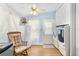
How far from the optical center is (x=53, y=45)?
215 cm

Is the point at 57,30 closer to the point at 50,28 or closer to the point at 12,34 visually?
the point at 50,28

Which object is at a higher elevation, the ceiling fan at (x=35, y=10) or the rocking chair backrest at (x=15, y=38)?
the ceiling fan at (x=35, y=10)

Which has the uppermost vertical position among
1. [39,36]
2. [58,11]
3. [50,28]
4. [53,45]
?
[58,11]

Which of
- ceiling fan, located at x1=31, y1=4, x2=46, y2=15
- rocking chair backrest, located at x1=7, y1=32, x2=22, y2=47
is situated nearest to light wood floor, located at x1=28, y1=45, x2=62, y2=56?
rocking chair backrest, located at x1=7, y1=32, x2=22, y2=47

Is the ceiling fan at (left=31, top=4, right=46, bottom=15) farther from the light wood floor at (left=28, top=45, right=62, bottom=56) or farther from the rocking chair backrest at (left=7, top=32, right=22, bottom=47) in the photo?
the light wood floor at (left=28, top=45, right=62, bottom=56)

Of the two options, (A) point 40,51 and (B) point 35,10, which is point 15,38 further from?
(B) point 35,10

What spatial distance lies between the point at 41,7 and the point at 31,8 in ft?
0.54

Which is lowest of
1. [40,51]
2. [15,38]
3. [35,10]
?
[40,51]

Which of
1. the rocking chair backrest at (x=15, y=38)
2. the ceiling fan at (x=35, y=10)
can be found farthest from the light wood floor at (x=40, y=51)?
the ceiling fan at (x=35, y=10)

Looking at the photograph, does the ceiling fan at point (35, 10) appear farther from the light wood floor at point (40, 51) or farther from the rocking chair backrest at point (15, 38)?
the light wood floor at point (40, 51)

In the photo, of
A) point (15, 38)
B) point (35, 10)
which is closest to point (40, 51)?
point (15, 38)

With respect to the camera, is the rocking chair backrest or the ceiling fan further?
the rocking chair backrest

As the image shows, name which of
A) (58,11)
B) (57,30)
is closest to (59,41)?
(57,30)

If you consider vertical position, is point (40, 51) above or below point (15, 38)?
below
